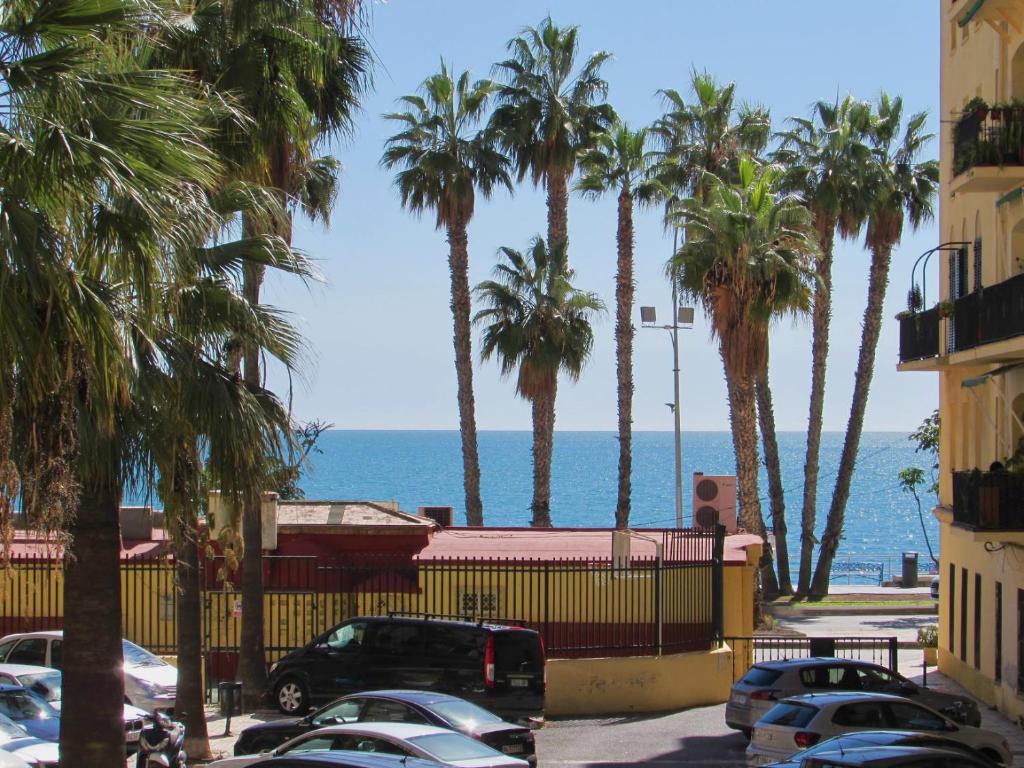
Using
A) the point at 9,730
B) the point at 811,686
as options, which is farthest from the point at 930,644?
the point at 9,730

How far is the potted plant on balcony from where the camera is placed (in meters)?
28.9

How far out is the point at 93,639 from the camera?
12227 mm

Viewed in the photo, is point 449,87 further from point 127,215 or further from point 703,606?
point 127,215

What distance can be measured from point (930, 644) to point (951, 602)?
133 inches

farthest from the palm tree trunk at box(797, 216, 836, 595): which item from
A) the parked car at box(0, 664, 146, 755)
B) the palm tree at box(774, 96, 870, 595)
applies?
the parked car at box(0, 664, 146, 755)

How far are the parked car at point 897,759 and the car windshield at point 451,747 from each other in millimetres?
2921

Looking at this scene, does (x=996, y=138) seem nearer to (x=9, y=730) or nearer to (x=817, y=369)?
(x=9, y=730)

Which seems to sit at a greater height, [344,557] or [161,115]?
[161,115]

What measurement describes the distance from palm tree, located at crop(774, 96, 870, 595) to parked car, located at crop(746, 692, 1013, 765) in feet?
91.8

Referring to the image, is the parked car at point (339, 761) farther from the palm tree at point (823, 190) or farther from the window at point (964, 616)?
the palm tree at point (823, 190)

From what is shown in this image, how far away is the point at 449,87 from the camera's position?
4434 cm

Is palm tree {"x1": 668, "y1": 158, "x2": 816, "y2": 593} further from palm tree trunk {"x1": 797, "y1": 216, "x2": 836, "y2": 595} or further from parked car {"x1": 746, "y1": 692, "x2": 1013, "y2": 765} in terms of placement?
parked car {"x1": 746, "y1": 692, "x2": 1013, "y2": 765}

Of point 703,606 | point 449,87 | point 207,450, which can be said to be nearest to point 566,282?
point 449,87

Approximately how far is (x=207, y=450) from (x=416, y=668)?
742cm
